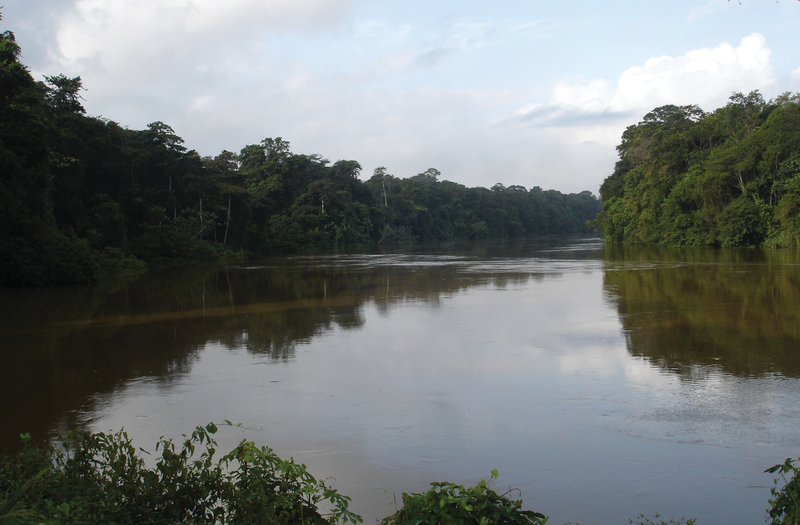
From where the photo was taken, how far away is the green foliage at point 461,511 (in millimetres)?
2549

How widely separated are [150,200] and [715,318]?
111 ft

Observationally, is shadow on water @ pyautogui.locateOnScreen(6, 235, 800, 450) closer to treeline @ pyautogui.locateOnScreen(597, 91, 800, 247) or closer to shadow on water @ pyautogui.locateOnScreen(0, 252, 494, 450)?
shadow on water @ pyautogui.locateOnScreen(0, 252, 494, 450)

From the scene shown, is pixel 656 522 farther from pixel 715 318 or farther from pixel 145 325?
pixel 145 325

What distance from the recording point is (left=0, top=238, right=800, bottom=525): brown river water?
4.10 metres

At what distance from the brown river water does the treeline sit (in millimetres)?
23025

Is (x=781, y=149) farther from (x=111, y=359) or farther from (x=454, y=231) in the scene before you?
(x=454, y=231)

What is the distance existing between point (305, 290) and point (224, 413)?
1152 centimetres

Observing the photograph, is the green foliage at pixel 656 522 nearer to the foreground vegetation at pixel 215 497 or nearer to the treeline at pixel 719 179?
the foreground vegetation at pixel 215 497

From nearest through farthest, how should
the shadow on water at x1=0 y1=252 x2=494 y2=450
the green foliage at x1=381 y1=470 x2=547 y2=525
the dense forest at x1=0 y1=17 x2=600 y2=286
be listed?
the green foliage at x1=381 y1=470 x2=547 y2=525 → the shadow on water at x1=0 y1=252 x2=494 y2=450 → the dense forest at x1=0 y1=17 x2=600 y2=286

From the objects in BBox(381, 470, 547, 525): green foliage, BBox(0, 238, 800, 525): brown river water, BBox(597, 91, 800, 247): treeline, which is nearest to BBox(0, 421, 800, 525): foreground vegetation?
BBox(381, 470, 547, 525): green foliage

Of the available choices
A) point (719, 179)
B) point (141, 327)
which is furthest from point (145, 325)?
point (719, 179)

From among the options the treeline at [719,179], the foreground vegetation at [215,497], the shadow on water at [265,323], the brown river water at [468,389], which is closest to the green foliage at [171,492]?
the foreground vegetation at [215,497]

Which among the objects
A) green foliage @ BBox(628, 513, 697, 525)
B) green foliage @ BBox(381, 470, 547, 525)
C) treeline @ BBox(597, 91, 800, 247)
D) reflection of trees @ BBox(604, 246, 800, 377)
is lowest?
green foliage @ BBox(628, 513, 697, 525)

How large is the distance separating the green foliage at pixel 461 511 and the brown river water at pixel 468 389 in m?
1.03
